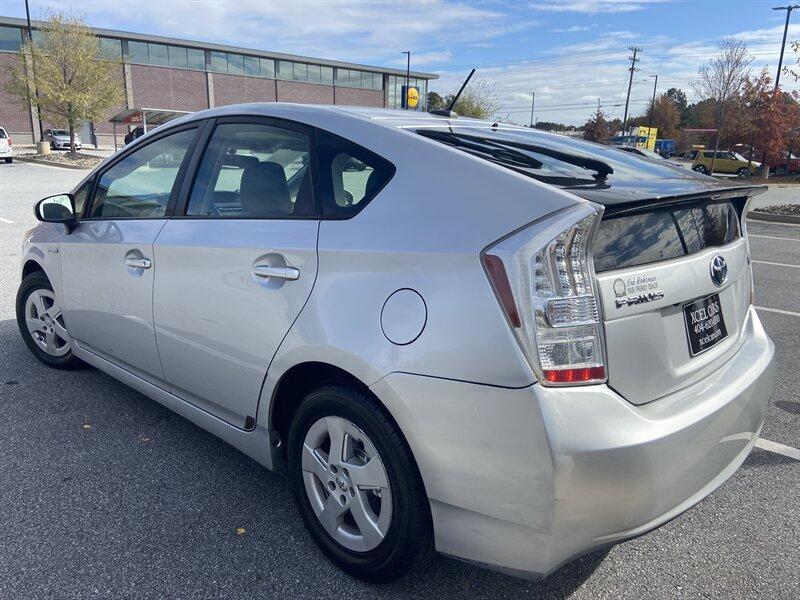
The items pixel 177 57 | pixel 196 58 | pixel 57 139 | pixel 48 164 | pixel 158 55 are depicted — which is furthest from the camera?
pixel 196 58

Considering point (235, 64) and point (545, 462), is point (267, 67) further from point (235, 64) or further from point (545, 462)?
point (545, 462)

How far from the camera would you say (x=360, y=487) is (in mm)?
2188

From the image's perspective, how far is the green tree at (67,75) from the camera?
3095cm

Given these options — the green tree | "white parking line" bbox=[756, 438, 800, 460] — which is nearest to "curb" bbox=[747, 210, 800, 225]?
"white parking line" bbox=[756, 438, 800, 460]

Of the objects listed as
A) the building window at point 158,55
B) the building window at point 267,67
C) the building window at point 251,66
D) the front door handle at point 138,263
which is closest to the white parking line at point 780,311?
the front door handle at point 138,263

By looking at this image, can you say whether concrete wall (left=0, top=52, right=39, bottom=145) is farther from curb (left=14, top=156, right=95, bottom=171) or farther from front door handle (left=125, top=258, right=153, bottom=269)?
front door handle (left=125, top=258, right=153, bottom=269)

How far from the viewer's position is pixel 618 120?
92.3 meters

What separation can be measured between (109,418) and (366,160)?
7.67ft

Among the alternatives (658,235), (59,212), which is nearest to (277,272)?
(658,235)

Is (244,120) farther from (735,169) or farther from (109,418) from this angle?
(735,169)

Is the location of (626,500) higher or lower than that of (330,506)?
higher

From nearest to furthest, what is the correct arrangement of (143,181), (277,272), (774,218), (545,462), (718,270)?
(545,462) → (718,270) → (277,272) → (143,181) → (774,218)

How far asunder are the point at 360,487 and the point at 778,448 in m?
2.54

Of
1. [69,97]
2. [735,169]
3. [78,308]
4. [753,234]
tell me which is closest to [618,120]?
[735,169]
